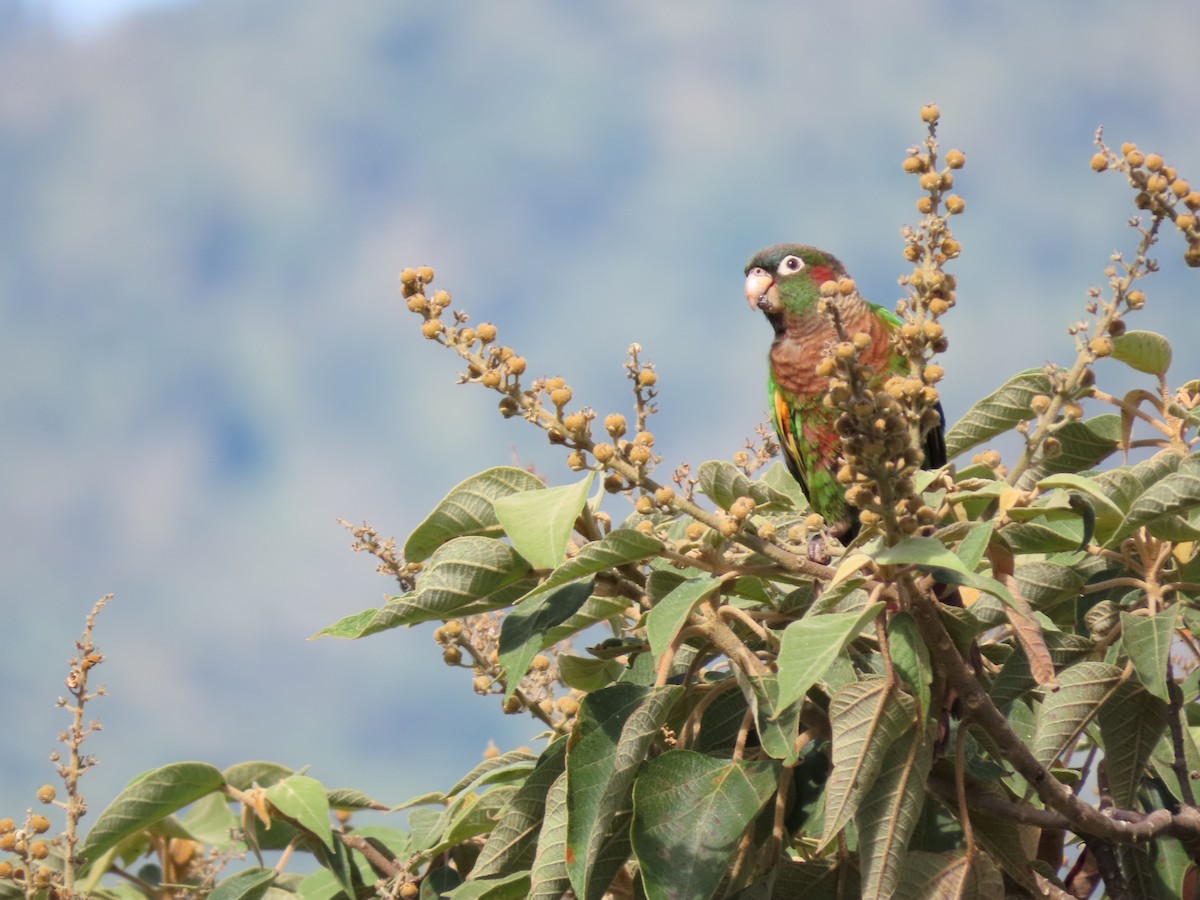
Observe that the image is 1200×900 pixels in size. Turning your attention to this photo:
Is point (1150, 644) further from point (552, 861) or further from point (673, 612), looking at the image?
point (552, 861)

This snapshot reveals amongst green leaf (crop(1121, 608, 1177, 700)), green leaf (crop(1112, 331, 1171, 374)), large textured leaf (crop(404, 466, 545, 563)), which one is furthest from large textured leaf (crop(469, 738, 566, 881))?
green leaf (crop(1112, 331, 1171, 374))

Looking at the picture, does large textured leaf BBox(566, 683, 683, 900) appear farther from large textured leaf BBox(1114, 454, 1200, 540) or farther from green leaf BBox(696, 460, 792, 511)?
large textured leaf BBox(1114, 454, 1200, 540)

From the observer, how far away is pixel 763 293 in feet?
14.3

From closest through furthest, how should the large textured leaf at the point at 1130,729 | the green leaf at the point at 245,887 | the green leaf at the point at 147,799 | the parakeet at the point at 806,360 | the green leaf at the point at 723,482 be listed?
1. the large textured leaf at the point at 1130,729
2. the green leaf at the point at 723,482
3. the green leaf at the point at 147,799
4. the green leaf at the point at 245,887
5. the parakeet at the point at 806,360

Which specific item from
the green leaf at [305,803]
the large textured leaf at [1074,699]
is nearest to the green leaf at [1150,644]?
the large textured leaf at [1074,699]

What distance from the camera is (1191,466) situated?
1.72 metres

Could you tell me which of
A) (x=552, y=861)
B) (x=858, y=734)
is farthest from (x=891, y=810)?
(x=552, y=861)

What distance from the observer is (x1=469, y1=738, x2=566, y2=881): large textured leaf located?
1940mm

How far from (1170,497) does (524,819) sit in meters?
1.08

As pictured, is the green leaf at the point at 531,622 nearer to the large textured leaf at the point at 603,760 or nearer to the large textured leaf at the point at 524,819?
the large textured leaf at the point at 603,760

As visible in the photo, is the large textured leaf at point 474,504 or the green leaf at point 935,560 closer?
the green leaf at point 935,560

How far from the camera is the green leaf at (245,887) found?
2246mm

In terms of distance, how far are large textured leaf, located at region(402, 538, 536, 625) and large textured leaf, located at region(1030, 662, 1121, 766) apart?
2.66ft

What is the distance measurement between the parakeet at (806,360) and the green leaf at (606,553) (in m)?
1.71
